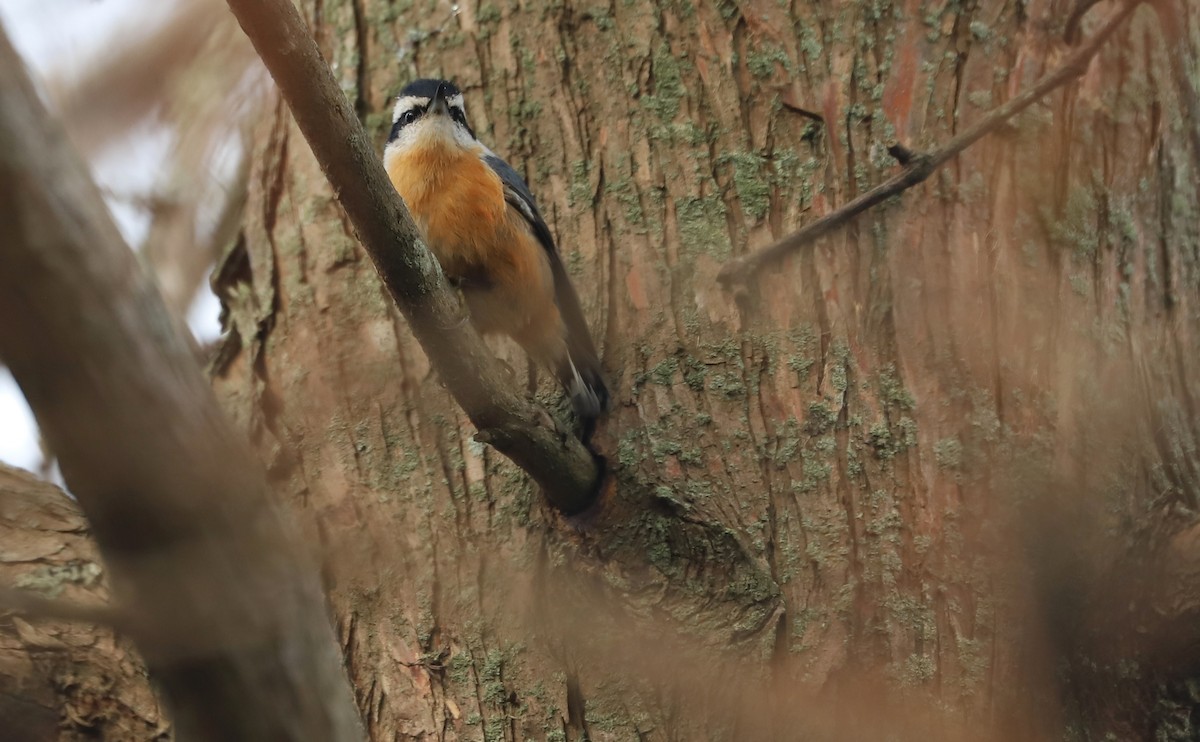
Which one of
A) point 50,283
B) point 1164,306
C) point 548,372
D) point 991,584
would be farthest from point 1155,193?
point 50,283

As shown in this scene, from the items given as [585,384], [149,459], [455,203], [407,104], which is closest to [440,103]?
[407,104]

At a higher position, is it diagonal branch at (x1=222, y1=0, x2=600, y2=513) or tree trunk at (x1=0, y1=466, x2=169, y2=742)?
diagonal branch at (x1=222, y1=0, x2=600, y2=513)

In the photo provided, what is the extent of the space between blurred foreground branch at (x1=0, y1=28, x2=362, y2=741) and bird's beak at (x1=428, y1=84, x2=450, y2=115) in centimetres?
155

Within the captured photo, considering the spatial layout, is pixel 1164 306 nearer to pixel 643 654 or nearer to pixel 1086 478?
pixel 1086 478

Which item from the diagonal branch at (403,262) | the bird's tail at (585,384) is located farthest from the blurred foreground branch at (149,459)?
the bird's tail at (585,384)

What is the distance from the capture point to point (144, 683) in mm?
2104

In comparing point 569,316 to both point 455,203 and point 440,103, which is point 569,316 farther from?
point 440,103

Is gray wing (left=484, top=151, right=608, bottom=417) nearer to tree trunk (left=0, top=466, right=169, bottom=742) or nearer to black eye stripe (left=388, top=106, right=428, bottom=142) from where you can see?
black eye stripe (left=388, top=106, right=428, bottom=142)

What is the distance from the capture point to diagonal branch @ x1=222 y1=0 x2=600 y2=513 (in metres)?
1.51

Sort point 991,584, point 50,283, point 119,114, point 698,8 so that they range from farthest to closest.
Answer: point 119,114 → point 698,8 → point 991,584 → point 50,283

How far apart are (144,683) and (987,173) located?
2042 mm

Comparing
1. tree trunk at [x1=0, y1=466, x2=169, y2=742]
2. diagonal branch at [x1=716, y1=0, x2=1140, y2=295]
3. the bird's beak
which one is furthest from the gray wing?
tree trunk at [x1=0, y1=466, x2=169, y2=742]

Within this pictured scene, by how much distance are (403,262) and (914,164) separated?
3.61 feet

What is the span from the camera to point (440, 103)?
274 centimetres
